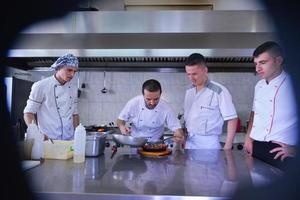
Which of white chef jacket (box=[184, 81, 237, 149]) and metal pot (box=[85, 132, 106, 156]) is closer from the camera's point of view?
metal pot (box=[85, 132, 106, 156])

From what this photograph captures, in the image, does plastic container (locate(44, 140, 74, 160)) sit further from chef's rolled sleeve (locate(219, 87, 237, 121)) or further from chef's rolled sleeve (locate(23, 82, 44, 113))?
chef's rolled sleeve (locate(219, 87, 237, 121))

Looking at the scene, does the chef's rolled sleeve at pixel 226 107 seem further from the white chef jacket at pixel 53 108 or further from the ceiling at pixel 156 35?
the white chef jacket at pixel 53 108

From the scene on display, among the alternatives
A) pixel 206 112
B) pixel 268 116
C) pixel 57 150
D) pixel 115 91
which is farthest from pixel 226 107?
pixel 115 91

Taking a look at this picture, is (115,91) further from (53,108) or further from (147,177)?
(147,177)

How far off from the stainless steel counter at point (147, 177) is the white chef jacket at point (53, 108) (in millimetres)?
493

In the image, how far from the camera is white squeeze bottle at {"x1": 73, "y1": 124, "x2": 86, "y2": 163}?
76 cm

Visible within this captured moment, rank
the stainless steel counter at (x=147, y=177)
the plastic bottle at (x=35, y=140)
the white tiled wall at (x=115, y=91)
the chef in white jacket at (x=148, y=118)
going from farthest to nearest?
the white tiled wall at (x=115, y=91), the chef in white jacket at (x=148, y=118), the plastic bottle at (x=35, y=140), the stainless steel counter at (x=147, y=177)

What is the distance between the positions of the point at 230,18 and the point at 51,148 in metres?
1.24

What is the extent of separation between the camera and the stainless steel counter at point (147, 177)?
465mm

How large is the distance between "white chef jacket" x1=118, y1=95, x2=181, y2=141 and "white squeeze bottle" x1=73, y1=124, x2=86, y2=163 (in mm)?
658

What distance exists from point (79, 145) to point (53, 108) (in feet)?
1.81

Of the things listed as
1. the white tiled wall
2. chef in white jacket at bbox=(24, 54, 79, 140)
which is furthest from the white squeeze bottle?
the white tiled wall

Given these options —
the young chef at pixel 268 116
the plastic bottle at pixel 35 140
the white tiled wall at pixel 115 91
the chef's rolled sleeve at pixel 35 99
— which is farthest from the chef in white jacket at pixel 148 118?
the white tiled wall at pixel 115 91

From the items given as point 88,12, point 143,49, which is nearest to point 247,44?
point 143,49
